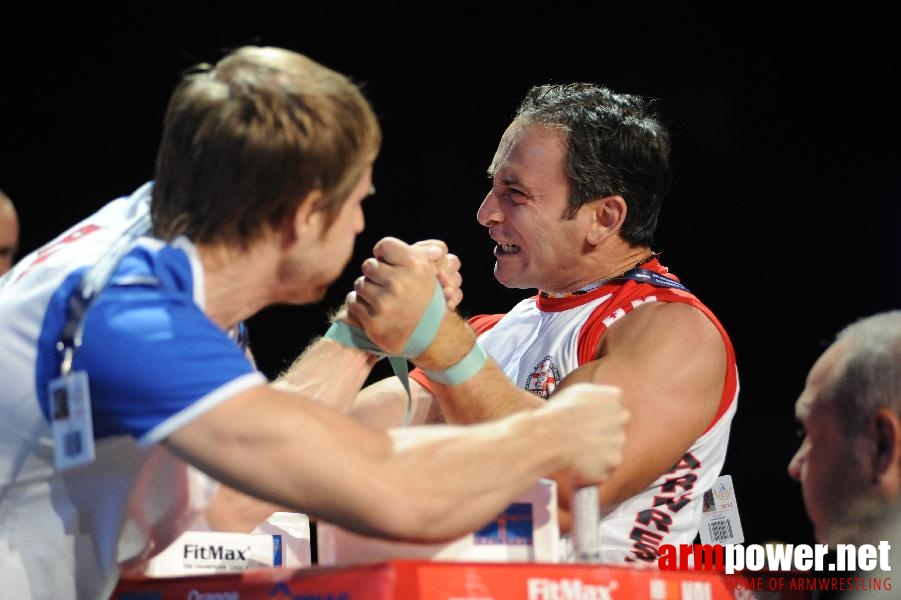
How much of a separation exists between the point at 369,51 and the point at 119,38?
0.83 m

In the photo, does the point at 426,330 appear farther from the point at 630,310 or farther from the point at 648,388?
the point at 630,310

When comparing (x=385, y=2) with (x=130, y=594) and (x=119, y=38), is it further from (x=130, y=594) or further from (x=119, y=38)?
(x=130, y=594)

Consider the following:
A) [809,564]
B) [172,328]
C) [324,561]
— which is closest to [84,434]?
[172,328]

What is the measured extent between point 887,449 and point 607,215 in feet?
3.60

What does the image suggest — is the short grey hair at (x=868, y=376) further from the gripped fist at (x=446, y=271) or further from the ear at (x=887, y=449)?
the gripped fist at (x=446, y=271)

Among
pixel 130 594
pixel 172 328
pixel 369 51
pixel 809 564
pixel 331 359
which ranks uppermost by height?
pixel 369 51

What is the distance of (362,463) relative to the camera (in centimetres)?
103

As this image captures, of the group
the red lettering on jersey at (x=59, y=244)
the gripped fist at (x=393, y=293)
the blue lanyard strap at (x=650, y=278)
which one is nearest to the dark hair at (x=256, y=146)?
the red lettering on jersey at (x=59, y=244)

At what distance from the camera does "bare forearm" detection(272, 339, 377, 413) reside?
1.74 metres

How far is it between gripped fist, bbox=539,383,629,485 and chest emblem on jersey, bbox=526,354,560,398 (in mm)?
871

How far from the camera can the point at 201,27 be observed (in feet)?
11.7

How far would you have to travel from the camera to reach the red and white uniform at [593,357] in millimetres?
1966

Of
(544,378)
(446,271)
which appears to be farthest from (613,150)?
(446,271)

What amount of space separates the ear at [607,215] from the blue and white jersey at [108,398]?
118 centimetres
